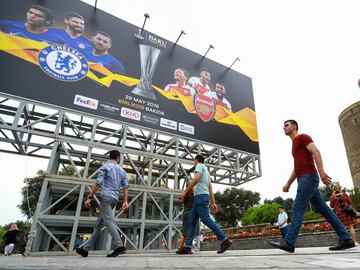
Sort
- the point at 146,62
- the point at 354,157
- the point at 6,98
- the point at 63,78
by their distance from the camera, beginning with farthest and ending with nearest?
the point at 354,157, the point at 146,62, the point at 63,78, the point at 6,98

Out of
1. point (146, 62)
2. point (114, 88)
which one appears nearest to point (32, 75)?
Answer: point (114, 88)

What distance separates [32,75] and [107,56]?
10.1ft

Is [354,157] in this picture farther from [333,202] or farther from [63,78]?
[63,78]

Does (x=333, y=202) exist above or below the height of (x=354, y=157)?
below

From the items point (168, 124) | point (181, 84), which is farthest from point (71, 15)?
point (168, 124)

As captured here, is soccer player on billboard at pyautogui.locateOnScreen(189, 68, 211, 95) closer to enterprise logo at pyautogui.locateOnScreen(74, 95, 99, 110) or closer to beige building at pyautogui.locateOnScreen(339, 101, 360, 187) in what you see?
enterprise logo at pyautogui.locateOnScreen(74, 95, 99, 110)

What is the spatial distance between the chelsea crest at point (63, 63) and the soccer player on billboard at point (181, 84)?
3.88 meters

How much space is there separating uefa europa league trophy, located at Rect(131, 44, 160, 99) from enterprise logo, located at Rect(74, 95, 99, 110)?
1.74 metres

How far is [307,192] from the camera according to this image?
3088mm

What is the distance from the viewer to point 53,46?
892 cm

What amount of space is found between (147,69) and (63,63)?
354 centimetres

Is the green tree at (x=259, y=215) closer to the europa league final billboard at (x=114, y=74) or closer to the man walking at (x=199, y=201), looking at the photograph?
the europa league final billboard at (x=114, y=74)

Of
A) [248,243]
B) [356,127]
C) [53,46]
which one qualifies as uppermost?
[356,127]

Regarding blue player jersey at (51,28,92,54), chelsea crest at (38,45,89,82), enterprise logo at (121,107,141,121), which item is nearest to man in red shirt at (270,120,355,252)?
enterprise logo at (121,107,141,121)
